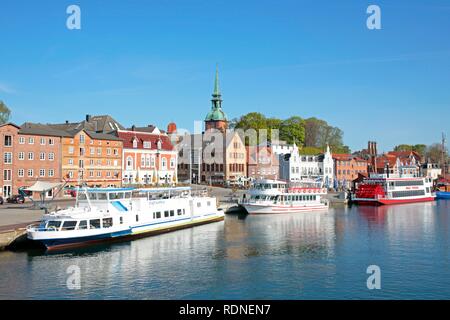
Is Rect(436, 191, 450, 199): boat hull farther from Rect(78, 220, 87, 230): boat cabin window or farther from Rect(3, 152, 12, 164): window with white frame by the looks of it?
Rect(78, 220, 87, 230): boat cabin window

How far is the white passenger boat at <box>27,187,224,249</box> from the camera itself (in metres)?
38.8

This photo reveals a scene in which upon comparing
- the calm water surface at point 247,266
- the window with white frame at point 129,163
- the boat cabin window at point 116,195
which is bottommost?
the calm water surface at point 247,266

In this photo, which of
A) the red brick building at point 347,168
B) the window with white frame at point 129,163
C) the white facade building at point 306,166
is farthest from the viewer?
the red brick building at point 347,168

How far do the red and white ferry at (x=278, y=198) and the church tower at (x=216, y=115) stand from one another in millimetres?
62527

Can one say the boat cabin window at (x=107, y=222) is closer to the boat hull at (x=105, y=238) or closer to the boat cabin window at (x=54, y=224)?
the boat hull at (x=105, y=238)

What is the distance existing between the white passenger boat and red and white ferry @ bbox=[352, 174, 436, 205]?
41329 mm

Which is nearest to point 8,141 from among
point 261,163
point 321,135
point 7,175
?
point 7,175

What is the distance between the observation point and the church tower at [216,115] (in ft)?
446

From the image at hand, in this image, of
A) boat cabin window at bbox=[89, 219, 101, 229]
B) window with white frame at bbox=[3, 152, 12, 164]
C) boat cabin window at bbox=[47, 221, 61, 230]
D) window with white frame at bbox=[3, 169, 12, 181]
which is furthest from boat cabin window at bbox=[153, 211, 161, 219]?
window with white frame at bbox=[3, 152, 12, 164]

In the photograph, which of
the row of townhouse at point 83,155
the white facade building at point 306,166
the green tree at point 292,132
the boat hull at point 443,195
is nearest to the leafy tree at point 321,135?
Result: the green tree at point 292,132

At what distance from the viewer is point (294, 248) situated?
40.9m

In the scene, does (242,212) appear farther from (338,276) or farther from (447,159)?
(447,159)

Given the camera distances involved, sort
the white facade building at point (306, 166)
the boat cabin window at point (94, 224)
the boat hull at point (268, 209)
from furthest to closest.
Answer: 1. the white facade building at point (306, 166)
2. the boat hull at point (268, 209)
3. the boat cabin window at point (94, 224)
